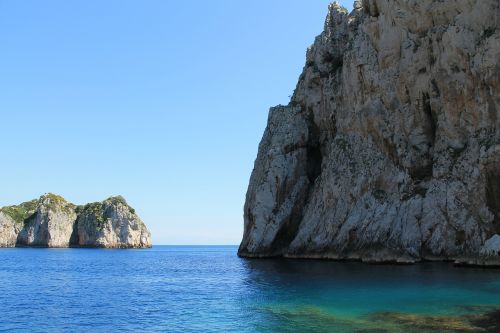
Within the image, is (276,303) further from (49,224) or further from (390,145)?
(49,224)

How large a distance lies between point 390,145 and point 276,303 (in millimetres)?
41994

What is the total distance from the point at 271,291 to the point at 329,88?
5156 centimetres

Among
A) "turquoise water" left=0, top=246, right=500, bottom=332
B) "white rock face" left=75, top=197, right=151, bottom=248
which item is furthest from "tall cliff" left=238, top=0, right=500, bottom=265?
"white rock face" left=75, top=197, right=151, bottom=248

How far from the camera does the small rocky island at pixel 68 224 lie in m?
180

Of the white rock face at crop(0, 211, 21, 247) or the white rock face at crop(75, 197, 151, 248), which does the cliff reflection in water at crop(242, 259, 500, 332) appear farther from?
the white rock face at crop(0, 211, 21, 247)

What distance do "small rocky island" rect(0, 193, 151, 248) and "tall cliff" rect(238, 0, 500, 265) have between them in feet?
363

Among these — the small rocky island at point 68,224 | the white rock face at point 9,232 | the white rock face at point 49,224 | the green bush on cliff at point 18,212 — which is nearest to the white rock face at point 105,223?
the small rocky island at point 68,224

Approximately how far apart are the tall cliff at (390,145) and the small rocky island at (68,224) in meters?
111

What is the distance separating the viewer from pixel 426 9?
210 feet

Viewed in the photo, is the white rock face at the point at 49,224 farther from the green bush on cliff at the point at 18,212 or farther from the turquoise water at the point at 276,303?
the turquoise water at the point at 276,303

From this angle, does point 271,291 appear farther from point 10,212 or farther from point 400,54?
point 10,212

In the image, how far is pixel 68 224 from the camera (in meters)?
185

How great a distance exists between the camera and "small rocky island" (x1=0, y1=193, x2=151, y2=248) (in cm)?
18016

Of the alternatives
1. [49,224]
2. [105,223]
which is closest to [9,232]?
[49,224]
